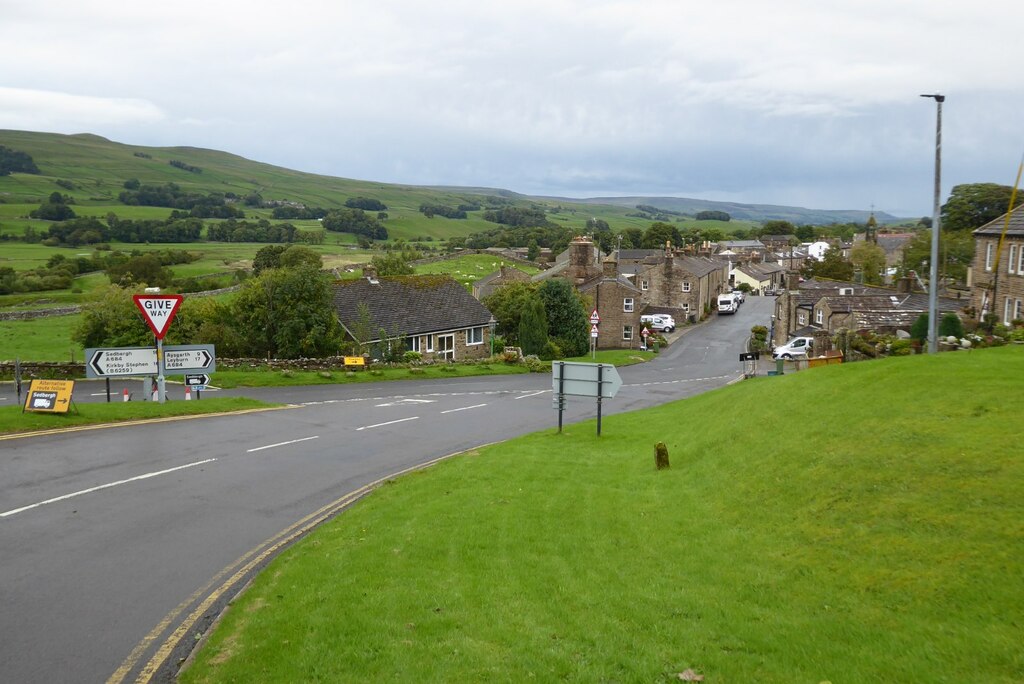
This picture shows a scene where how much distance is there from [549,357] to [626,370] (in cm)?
671

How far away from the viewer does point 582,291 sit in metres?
68.7

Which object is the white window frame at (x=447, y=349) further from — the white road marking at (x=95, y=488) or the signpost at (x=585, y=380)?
the white road marking at (x=95, y=488)

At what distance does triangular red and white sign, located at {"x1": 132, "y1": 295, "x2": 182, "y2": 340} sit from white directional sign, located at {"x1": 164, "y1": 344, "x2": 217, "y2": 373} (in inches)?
133

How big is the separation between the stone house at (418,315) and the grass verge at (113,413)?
20545mm

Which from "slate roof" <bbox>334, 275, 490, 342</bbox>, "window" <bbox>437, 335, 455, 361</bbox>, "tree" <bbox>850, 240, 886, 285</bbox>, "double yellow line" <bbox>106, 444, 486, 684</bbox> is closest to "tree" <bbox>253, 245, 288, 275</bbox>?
"slate roof" <bbox>334, 275, 490, 342</bbox>

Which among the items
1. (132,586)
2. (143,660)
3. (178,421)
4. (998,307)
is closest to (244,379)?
(178,421)

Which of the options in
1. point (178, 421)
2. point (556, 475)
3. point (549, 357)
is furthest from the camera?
point (549, 357)

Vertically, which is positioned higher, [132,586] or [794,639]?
[794,639]

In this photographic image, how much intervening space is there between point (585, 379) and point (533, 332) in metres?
35.7

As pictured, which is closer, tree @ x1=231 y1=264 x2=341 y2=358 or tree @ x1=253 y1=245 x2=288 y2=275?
tree @ x1=231 y1=264 x2=341 y2=358

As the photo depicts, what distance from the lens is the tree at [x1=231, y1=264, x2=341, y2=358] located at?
43.9 metres

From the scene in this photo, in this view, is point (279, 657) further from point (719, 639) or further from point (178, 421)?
point (178, 421)

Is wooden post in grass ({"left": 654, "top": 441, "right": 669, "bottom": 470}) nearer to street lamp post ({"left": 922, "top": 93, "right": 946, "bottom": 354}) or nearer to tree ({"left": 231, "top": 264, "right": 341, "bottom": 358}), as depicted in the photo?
street lamp post ({"left": 922, "top": 93, "right": 946, "bottom": 354})

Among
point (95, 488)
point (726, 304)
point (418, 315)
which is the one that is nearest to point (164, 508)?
point (95, 488)
